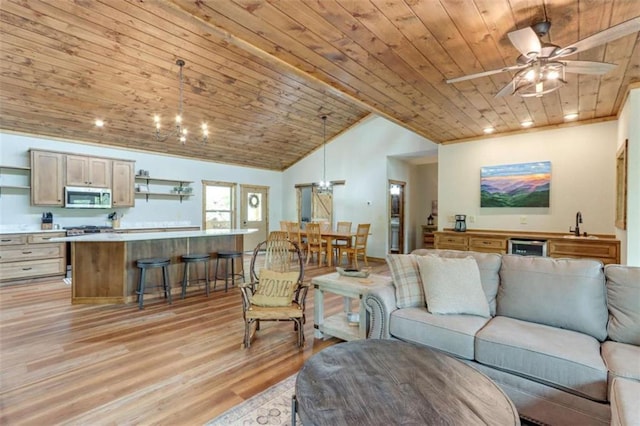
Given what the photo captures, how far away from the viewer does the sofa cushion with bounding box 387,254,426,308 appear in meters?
2.51

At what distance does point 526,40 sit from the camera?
2006 millimetres

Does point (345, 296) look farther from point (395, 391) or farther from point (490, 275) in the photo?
point (395, 391)

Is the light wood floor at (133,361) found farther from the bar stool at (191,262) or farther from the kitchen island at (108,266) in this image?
the bar stool at (191,262)

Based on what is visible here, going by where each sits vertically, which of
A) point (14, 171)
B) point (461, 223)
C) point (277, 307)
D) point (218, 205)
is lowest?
point (277, 307)

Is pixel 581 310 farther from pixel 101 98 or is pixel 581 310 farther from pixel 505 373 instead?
pixel 101 98

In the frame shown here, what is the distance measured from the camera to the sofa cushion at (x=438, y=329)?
203cm

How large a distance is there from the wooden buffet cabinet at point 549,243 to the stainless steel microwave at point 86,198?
21.1ft

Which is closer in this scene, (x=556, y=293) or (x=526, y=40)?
(x=526, y=40)

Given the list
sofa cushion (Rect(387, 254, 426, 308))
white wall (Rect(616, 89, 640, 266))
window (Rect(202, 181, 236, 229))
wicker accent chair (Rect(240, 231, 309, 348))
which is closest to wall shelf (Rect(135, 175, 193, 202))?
window (Rect(202, 181, 236, 229))

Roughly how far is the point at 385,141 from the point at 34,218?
24.1ft

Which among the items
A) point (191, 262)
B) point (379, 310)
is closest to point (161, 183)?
point (191, 262)

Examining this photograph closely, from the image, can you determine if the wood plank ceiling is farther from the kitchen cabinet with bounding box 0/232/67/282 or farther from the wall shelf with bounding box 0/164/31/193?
the kitchen cabinet with bounding box 0/232/67/282

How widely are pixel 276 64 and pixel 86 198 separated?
5.20 m

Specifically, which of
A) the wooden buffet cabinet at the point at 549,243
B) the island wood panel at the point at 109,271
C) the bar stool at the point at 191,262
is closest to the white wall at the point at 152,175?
the island wood panel at the point at 109,271
